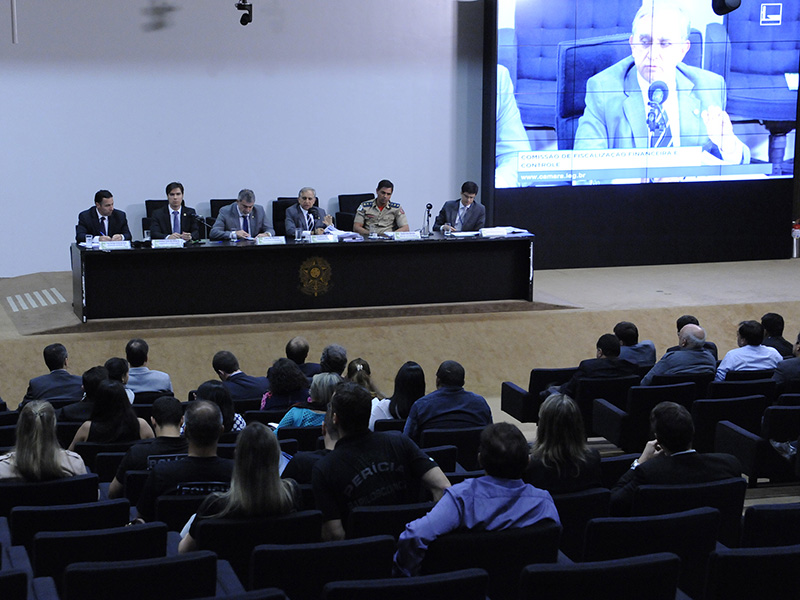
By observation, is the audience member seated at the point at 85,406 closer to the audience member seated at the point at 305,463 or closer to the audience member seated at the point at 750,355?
the audience member seated at the point at 305,463

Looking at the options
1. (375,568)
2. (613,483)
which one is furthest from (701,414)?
(375,568)

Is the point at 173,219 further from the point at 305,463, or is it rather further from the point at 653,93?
the point at 305,463

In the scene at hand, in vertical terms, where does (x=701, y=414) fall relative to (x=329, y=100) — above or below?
below

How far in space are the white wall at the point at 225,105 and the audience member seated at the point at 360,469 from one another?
7228mm

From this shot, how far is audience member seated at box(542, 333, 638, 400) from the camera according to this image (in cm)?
575

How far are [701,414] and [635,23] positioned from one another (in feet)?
20.6

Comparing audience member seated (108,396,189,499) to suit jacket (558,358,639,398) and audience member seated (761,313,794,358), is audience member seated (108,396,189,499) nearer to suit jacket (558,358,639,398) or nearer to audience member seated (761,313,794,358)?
suit jacket (558,358,639,398)

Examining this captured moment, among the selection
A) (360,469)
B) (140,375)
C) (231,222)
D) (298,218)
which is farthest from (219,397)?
(298,218)

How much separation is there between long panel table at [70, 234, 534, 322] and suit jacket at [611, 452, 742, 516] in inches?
180

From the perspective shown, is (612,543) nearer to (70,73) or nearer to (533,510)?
(533,510)

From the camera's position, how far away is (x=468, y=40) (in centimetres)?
1051

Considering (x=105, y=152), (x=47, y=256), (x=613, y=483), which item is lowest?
(x=613, y=483)

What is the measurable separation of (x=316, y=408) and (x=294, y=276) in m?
3.26

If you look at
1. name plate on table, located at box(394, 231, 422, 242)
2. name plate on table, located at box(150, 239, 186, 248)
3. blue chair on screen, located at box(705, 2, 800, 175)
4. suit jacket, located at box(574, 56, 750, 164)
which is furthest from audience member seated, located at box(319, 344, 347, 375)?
blue chair on screen, located at box(705, 2, 800, 175)
